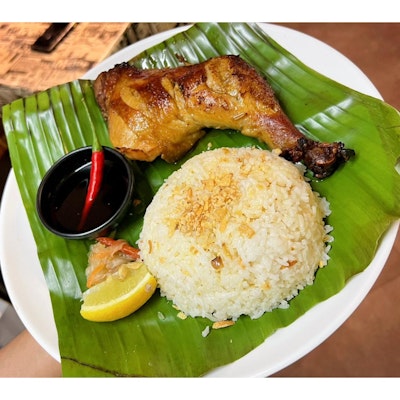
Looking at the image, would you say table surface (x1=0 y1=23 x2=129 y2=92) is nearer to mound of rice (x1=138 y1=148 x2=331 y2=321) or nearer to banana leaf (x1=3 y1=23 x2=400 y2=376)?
banana leaf (x1=3 y1=23 x2=400 y2=376)

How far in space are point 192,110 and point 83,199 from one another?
0.74 metres

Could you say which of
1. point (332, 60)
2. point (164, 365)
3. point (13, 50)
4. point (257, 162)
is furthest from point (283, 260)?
point (13, 50)

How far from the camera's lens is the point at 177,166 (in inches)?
101

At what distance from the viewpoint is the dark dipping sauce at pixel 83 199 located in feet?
7.77

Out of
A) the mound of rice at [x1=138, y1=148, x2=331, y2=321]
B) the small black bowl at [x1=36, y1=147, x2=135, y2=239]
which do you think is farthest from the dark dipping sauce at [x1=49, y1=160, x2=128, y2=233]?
the mound of rice at [x1=138, y1=148, x2=331, y2=321]

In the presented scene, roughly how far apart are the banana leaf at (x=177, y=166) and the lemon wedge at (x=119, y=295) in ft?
0.27

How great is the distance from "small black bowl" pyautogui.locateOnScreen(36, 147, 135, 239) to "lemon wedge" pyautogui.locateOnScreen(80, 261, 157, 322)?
10.6 inches

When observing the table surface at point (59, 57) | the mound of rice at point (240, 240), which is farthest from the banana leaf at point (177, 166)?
the table surface at point (59, 57)

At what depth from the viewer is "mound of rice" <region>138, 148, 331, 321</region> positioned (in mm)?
1973

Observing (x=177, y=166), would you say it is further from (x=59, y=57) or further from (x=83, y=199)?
(x=59, y=57)

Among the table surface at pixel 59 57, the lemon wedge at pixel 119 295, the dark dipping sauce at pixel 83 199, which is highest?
the table surface at pixel 59 57

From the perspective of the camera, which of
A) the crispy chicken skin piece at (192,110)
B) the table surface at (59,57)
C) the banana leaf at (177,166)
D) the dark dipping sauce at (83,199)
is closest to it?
the banana leaf at (177,166)

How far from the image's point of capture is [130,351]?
2.02 m

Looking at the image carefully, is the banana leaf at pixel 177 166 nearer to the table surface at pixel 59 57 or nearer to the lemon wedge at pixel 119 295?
the lemon wedge at pixel 119 295
